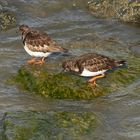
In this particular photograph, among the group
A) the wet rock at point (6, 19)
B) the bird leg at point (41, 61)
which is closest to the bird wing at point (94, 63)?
the bird leg at point (41, 61)

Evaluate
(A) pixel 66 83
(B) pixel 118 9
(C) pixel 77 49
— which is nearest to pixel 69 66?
(A) pixel 66 83

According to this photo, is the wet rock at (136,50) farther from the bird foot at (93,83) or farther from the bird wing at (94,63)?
the bird foot at (93,83)

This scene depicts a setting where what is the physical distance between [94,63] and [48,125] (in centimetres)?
218

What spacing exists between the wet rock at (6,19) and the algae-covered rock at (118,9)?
2.58m

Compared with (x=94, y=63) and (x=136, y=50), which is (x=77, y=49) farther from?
(x=94, y=63)

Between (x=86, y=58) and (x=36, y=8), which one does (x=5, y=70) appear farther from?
(x=36, y=8)

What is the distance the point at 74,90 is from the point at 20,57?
241 cm

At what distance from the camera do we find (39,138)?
746 centimetres

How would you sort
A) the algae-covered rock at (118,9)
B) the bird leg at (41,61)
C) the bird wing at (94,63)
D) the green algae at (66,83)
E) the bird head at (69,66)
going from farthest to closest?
the algae-covered rock at (118,9)
the bird leg at (41,61)
the bird head at (69,66)
the bird wing at (94,63)
the green algae at (66,83)

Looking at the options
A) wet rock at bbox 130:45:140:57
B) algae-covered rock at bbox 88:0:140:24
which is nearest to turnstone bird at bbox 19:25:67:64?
wet rock at bbox 130:45:140:57

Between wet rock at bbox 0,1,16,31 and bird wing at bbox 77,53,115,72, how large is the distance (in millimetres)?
4468

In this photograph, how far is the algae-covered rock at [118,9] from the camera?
14.6m

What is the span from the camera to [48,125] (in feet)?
25.6

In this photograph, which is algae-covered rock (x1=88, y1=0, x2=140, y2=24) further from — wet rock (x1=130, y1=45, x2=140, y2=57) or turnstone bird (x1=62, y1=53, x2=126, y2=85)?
turnstone bird (x1=62, y1=53, x2=126, y2=85)
